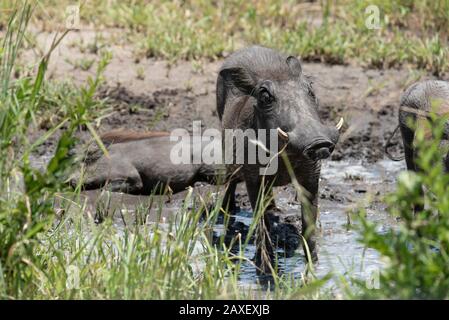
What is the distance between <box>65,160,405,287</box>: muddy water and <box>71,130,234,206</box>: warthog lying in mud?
82mm

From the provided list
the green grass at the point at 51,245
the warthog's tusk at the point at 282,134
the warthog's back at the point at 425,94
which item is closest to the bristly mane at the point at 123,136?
the warthog's back at the point at 425,94

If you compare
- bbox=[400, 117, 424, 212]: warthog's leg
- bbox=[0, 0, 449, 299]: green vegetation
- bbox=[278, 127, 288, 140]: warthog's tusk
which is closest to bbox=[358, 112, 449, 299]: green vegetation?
bbox=[0, 0, 449, 299]: green vegetation

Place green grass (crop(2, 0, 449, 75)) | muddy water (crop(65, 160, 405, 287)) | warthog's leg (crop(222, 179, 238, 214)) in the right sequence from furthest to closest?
green grass (crop(2, 0, 449, 75)) < warthog's leg (crop(222, 179, 238, 214)) < muddy water (crop(65, 160, 405, 287))

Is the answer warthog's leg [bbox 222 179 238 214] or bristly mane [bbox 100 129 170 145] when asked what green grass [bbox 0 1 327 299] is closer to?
warthog's leg [bbox 222 179 238 214]

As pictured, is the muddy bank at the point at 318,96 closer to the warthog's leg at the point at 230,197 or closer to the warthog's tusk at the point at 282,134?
the warthog's leg at the point at 230,197

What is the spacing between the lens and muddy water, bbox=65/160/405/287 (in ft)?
16.3

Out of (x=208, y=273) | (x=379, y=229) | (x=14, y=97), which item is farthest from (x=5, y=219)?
(x=379, y=229)

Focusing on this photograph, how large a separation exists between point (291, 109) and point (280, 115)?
6 cm

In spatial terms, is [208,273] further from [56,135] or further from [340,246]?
[56,135]

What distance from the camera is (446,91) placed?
5586 mm

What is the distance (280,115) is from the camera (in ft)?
15.6

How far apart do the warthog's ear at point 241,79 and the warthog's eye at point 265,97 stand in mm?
228

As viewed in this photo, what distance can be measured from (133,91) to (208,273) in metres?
3.79

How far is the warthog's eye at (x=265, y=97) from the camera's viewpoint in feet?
15.8
